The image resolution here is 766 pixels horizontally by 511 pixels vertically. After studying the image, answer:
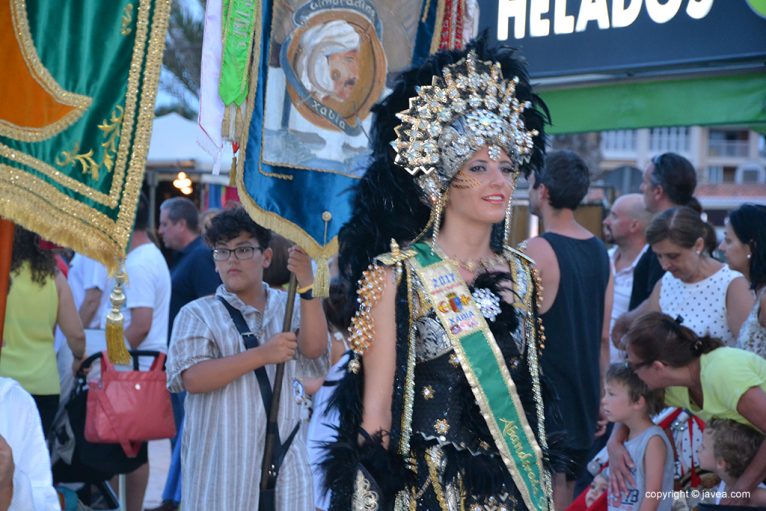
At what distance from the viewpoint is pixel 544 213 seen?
550cm

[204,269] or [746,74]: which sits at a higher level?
[746,74]

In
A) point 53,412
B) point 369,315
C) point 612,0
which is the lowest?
point 53,412

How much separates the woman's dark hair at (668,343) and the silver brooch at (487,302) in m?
1.55

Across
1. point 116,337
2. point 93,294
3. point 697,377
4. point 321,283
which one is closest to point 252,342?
point 321,283

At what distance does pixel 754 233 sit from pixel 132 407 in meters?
3.07

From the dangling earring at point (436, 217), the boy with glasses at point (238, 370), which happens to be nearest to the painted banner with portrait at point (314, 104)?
the boy with glasses at point (238, 370)

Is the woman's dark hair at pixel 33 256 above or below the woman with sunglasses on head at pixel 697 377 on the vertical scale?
above

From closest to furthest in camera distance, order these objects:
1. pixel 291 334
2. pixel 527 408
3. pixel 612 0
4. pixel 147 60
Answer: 1. pixel 147 60
2. pixel 527 408
3. pixel 291 334
4. pixel 612 0

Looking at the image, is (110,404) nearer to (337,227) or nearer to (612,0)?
(337,227)

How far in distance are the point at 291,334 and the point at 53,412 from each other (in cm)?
230

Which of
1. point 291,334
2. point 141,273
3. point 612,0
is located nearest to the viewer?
point 291,334

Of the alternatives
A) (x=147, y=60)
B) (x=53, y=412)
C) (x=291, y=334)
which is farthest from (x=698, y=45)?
(x=53, y=412)

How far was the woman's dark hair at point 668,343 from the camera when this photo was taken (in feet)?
15.7

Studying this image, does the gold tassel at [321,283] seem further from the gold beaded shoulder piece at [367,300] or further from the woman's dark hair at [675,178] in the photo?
the woman's dark hair at [675,178]
